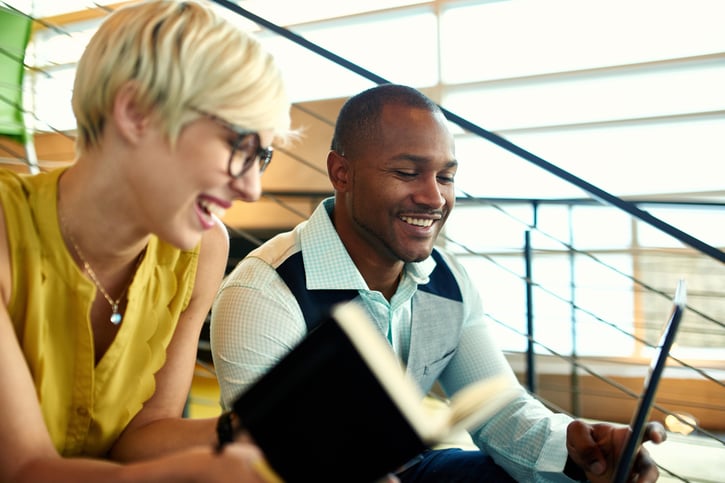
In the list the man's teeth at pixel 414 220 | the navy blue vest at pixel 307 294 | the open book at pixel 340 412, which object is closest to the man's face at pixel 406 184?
the man's teeth at pixel 414 220

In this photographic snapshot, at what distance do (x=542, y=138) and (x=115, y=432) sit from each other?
13.7 ft

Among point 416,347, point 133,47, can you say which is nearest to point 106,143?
point 133,47

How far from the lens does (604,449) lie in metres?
1.40

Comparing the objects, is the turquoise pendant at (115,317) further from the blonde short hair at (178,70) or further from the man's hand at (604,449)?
the man's hand at (604,449)

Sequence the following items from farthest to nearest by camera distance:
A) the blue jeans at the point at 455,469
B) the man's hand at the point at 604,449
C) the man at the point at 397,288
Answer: the blue jeans at the point at 455,469 → the man at the point at 397,288 → the man's hand at the point at 604,449

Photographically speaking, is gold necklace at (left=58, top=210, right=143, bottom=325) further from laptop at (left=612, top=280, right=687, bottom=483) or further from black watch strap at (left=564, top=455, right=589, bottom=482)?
black watch strap at (left=564, top=455, right=589, bottom=482)

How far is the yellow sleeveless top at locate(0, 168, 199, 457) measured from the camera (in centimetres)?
105

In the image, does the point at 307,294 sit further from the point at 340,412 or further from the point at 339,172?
the point at 340,412

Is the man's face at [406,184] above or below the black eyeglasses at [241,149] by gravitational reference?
below

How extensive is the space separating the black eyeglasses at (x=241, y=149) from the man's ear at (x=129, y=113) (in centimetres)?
8

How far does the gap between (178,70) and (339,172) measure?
808mm

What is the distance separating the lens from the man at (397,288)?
147cm

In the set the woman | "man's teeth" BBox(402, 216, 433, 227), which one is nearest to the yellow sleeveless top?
the woman

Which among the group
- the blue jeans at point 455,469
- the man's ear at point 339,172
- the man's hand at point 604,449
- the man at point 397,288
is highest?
the man's ear at point 339,172
